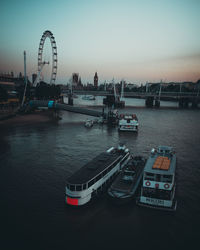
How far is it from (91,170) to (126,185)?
12.2 ft

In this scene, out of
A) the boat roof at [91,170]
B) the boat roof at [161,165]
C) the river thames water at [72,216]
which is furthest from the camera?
the boat roof at [161,165]

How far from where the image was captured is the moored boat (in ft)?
57.3

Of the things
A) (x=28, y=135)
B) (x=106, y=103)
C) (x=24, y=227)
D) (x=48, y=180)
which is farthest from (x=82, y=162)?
(x=106, y=103)

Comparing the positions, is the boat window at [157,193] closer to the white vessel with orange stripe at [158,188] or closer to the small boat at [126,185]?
the white vessel with orange stripe at [158,188]

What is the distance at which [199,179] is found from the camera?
25375mm

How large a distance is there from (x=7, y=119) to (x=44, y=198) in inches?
2121

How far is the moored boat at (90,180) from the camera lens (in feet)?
57.3

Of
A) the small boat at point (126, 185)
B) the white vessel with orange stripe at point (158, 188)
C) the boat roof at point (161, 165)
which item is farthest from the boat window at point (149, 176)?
the small boat at point (126, 185)

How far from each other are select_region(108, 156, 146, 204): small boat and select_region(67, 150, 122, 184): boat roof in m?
1.95

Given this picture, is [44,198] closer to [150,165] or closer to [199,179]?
[150,165]

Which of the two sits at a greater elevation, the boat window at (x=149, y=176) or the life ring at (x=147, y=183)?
the boat window at (x=149, y=176)

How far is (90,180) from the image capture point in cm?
1802

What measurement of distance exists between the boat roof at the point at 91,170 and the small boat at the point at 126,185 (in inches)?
76.7

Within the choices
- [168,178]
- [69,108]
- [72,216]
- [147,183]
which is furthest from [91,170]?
[69,108]
